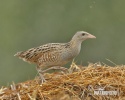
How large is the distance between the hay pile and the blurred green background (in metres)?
13.6

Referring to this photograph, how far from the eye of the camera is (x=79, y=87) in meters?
7.71

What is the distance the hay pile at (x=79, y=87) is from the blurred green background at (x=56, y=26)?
1364cm

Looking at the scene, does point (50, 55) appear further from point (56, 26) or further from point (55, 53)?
point (56, 26)

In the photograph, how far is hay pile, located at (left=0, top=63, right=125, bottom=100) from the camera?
762cm

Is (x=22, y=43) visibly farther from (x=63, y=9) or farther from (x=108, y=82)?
(x=108, y=82)

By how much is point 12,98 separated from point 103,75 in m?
1.10

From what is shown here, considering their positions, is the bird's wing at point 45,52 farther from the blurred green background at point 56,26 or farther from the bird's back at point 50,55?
the blurred green background at point 56,26

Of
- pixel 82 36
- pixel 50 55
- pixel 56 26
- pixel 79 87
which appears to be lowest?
pixel 79 87

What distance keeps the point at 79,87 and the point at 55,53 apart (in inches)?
110

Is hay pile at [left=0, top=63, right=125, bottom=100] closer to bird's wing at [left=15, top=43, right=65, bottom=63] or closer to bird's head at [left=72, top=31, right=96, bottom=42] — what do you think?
bird's wing at [left=15, top=43, right=65, bottom=63]

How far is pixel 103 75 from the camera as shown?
26.9 ft

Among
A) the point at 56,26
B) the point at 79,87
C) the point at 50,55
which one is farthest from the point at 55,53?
the point at 56,26

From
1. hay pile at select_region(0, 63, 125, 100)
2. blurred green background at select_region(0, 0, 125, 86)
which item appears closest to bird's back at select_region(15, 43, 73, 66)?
hay pile at select_region(0, 63, 125, 100)

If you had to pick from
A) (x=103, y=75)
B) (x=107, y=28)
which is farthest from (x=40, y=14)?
(x=103, y=75)
